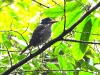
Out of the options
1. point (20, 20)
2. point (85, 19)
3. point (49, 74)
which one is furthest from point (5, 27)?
point (85, 19)

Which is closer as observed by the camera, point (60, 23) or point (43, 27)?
point (60, 23)

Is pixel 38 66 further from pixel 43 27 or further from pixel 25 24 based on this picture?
pixel 43 27

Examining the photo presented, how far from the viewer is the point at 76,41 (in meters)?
1.62

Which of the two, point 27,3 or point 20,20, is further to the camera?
point 27,3

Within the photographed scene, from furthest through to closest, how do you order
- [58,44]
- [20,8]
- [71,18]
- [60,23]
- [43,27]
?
[43,27] < [20,8] < [58,44] < [60,23] < [71,18]

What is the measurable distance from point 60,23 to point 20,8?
897 mm

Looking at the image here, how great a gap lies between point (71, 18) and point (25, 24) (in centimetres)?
76

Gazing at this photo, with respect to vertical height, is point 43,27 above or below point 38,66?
above

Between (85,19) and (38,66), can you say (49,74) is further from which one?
(85,19)

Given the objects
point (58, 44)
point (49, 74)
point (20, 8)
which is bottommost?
point (49, 74)

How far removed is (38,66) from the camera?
218 centimetres

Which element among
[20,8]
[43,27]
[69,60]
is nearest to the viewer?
[69,60]

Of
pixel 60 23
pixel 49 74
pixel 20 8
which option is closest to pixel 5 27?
pixel 20 8

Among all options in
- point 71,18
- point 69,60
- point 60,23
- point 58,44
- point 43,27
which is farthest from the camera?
point 43,27
